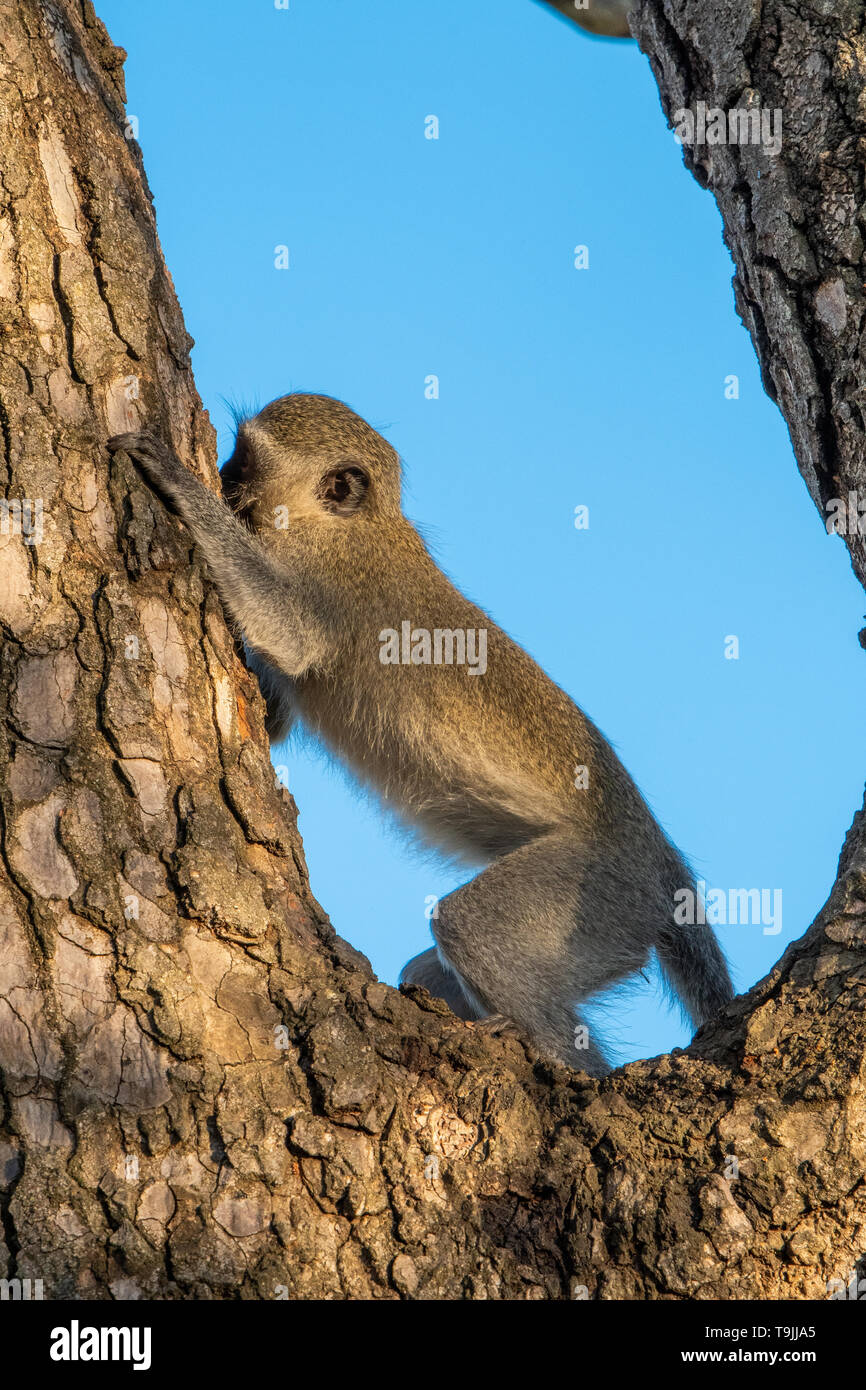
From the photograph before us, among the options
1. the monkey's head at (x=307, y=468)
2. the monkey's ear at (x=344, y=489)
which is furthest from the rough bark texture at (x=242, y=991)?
the monkey's ear at (x=344, y=489)

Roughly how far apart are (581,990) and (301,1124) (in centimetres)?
210

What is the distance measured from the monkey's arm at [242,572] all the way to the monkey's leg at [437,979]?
49.7 inches

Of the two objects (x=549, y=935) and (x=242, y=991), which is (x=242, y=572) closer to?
(x=549, y=935)

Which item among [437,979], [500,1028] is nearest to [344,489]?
[437,979]

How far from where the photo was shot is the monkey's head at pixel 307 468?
528 cm

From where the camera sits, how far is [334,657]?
5191mm

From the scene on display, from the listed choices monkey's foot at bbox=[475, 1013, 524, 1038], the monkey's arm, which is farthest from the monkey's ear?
monkey's foot at bbox=[475, 1013, 524, 1038]

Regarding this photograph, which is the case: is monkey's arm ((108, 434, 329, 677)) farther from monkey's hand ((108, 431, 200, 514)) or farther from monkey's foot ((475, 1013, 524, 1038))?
monkey's foot ((475, 1013, 524, 1038))

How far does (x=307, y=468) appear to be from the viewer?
5309 mm

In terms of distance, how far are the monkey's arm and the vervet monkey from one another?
0.04 ft

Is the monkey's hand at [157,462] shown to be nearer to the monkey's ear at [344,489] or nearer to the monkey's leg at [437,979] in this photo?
the monkey's ear at [344,489]

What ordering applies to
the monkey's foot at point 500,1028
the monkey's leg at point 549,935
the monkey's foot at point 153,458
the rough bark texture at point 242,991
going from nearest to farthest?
the rough bark texture at point 242,991, the monkey's foot at point 500,1028, the monkey's foot at point 153,458, the monkey's leg at point 549,935
